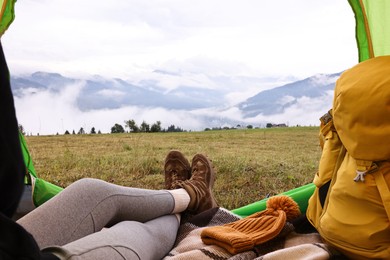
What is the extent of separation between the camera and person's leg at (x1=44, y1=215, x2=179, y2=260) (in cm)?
88

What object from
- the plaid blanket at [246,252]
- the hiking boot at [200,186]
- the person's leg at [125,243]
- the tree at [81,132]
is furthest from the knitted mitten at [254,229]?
the tree at [81,132]

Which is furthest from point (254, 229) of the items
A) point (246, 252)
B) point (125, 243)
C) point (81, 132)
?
point (81, 132)

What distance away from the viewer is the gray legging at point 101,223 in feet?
3.18

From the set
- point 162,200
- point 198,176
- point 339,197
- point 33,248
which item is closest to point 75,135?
point 198,176

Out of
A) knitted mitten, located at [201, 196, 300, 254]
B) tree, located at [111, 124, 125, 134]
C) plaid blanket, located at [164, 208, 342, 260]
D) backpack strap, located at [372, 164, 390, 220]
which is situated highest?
tree, located at [111, 124, 125, 134]

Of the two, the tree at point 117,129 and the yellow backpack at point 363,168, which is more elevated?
the tree at point 117,129

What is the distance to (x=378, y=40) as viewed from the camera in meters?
1.75

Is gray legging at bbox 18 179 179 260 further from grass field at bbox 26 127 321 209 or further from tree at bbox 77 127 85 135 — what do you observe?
tree at bbox 77 127 85 135

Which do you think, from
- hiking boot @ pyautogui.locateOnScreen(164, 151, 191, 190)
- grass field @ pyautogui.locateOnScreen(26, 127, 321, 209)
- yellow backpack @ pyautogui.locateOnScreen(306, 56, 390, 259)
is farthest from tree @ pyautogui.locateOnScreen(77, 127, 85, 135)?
yellow backpack @ pyautogui.locateOnScreen(306, 56, 390, 259)

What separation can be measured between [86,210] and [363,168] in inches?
27.5

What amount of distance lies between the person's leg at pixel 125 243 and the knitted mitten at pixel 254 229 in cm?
13

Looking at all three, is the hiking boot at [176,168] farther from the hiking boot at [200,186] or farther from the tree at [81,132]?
the tree at [81,132]

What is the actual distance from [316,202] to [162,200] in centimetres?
48

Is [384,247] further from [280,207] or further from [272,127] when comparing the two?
[272,127]
